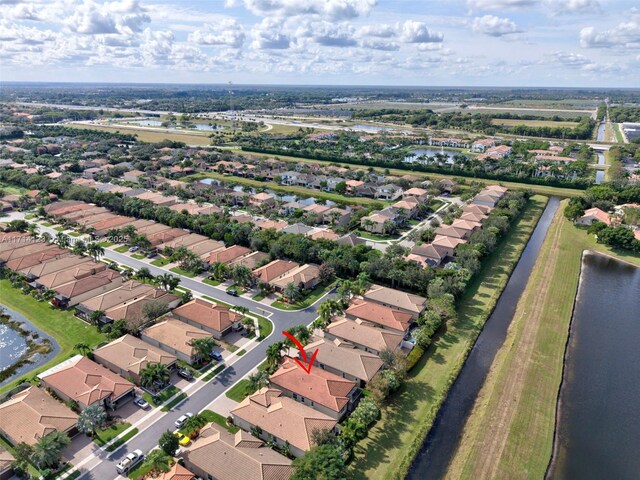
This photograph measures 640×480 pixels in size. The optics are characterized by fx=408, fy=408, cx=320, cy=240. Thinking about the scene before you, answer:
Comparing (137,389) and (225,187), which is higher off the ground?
(225,187)

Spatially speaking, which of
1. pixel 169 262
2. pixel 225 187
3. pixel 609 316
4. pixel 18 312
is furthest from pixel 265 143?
pixel 609 316

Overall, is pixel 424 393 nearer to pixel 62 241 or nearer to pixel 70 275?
pixel 70 275

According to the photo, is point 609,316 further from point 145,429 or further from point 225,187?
point 225,187

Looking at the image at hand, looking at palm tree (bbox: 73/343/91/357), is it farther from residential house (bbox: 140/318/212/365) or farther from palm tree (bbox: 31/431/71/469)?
palm tree (bbox: 31/431/71/469)

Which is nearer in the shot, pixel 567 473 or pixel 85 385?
pixel 567 473

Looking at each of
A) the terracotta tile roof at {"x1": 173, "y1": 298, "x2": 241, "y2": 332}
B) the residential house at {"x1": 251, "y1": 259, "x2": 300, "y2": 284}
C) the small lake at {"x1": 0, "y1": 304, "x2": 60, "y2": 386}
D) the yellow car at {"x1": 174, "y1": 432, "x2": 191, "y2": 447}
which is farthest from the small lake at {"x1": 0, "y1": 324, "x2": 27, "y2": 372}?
the residential house at {"x1": 251, "y1": 259, "x2": 300, "y2": 284}

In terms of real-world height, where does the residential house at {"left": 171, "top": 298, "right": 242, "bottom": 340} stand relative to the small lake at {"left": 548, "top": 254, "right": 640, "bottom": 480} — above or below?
above

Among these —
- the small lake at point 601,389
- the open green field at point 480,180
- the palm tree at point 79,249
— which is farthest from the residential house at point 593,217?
the palm tree at point 79,249
